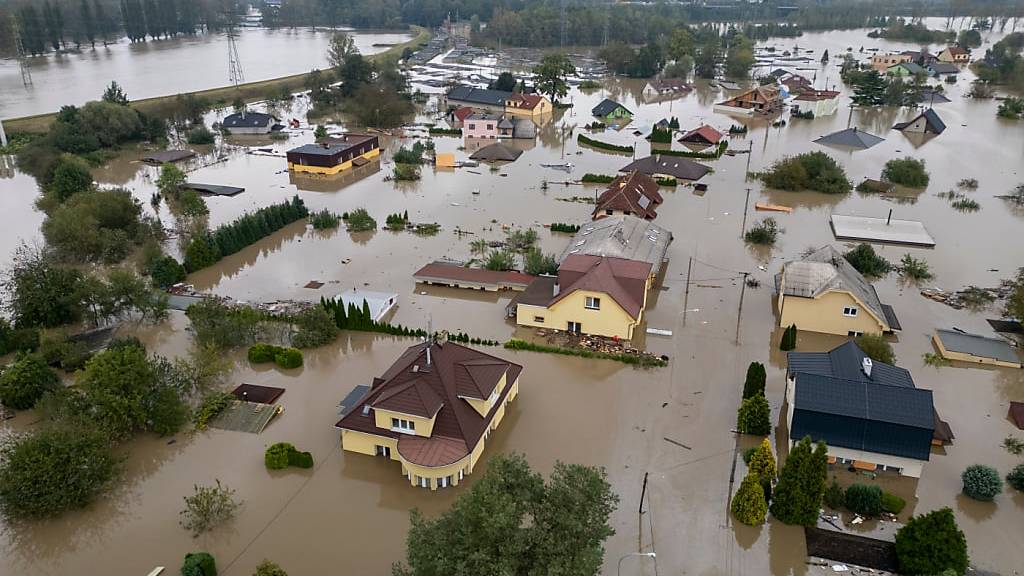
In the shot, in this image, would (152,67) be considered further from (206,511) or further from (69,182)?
(206,511)

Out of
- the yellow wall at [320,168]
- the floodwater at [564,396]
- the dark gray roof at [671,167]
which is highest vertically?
the dark gray roof at [671,167]

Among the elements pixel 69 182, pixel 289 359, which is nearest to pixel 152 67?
pixel 69 182

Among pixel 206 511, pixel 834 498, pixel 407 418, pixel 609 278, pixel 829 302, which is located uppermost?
pixel 609 278

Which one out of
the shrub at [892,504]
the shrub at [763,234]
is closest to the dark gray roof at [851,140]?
the shrub at [763,234]

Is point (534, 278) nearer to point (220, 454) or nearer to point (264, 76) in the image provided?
point (220, 454)

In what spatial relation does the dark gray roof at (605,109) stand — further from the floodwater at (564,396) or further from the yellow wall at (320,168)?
the yellow wall at (320,168)

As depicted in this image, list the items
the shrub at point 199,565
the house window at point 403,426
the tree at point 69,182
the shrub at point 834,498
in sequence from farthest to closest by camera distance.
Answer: the tree at point 69,182 → the house window at point 403,426 → the shrub at point 834,498 → the shrub at point 199,565

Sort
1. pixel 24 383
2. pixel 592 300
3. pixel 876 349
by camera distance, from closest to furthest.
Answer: pixel 24 383 → pixel 876 349 → pixel 592 300
